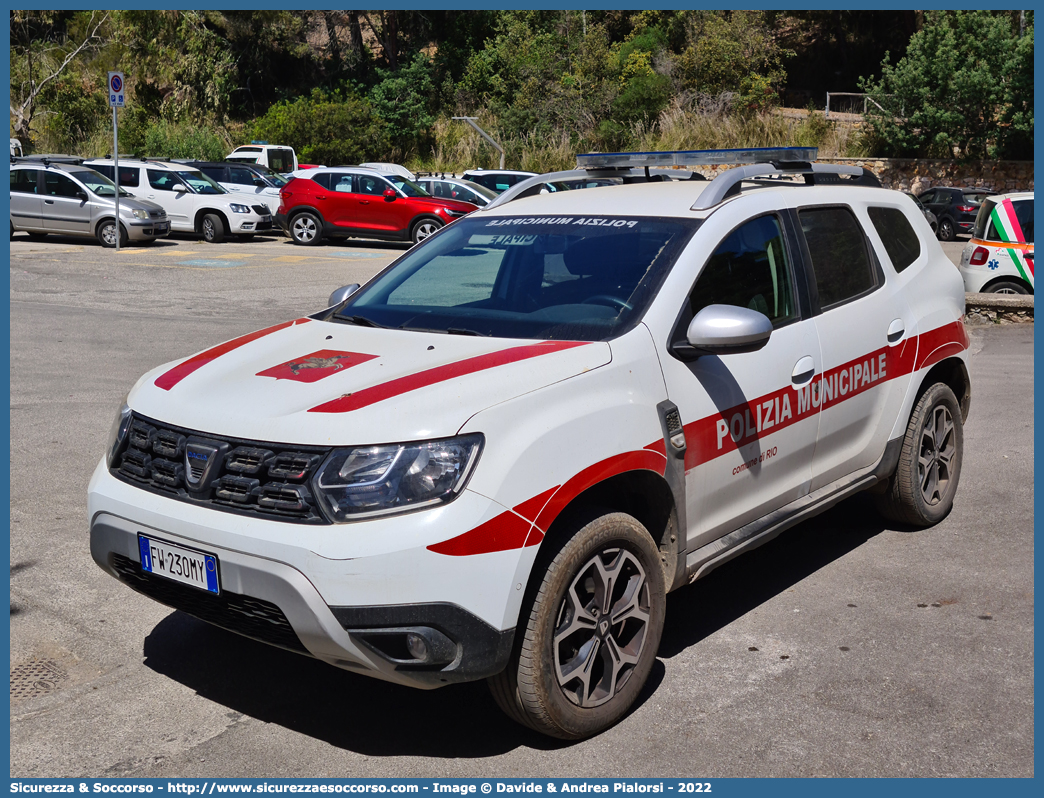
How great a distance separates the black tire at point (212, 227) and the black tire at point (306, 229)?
163 centimetres

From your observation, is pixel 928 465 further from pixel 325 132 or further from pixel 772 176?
pixel 325 132

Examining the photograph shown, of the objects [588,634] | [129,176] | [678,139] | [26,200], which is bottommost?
[588,634]

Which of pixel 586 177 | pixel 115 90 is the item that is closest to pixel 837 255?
pixel 586 177

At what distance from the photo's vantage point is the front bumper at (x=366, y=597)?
3.07 metres

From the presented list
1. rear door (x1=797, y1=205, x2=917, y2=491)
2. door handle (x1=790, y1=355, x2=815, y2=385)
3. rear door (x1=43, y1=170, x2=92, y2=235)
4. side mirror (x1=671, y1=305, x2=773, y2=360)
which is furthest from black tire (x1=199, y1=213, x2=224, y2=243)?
side mirror (x1=671, y1=305, x2=773, y2=360)

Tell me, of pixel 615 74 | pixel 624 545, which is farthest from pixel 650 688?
pixel 615 74

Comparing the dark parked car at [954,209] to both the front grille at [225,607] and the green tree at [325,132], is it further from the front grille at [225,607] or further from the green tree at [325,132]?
the front grille at [225,607]

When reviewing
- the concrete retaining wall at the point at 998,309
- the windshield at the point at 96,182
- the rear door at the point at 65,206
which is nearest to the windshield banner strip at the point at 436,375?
the concrete retaining wall at the point at 998,309

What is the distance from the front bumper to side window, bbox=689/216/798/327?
1.52 meters

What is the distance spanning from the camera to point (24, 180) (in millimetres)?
22734

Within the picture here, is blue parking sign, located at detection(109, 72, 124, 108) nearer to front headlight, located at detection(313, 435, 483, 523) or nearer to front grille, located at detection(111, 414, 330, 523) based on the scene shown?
front grille, located at detection(111, 414, 330, 523)

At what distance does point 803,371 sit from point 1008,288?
1075cm

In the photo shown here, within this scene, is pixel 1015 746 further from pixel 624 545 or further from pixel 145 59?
pixel 145 59

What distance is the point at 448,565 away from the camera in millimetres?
3070
